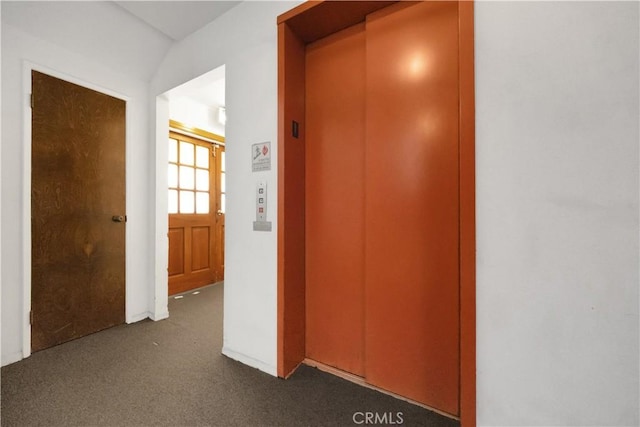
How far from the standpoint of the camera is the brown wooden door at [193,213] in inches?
127

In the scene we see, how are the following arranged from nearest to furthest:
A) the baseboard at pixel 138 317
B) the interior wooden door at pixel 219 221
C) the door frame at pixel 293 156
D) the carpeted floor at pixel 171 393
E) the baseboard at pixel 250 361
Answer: the carpeted floor at pixel 171 393 → the door frame at pixel 293 156 → the baseboard at pixel 250 361 → the baseboard at pixel 138 317 → the interior wooden door at pixel 219 221

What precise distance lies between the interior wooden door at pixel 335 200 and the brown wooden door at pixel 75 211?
1.88m

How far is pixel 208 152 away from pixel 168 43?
154 cm

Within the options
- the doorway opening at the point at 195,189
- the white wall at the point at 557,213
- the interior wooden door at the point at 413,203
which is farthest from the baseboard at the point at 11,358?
the white wall at the point at 557,213

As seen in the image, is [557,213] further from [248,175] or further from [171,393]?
[171,393]

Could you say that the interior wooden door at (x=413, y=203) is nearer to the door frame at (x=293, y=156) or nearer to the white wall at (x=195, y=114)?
the door frame at (x=293, y=156)

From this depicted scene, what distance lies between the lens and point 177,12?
6.48ft

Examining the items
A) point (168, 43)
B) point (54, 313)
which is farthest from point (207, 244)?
point (168, 43)

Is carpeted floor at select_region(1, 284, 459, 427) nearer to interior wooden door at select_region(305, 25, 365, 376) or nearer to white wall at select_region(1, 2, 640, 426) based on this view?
interior wooden door at select_region(305, 25, 365, 376)

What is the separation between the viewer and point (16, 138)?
5.91 ft

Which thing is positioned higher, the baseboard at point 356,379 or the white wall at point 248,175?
the white wall at point 248,175

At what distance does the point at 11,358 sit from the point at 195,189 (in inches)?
88.3

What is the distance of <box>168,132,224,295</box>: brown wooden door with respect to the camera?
3.23 metres

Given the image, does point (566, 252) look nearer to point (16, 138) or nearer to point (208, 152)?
point (16, 138)
